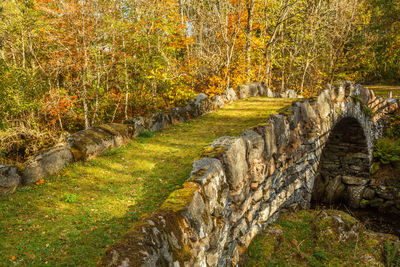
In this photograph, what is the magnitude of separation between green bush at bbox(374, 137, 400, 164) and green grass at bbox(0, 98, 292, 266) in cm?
1326

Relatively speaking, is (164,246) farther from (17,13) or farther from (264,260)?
(17,13)

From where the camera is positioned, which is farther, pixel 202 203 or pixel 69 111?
pixel 69 111

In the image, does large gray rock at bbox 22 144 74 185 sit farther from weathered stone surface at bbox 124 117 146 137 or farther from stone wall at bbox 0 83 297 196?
weathered stone surface at bbox 124 117 146 137

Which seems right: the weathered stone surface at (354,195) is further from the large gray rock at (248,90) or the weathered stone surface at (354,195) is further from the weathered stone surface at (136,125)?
the weathered stone surface at (136,125)

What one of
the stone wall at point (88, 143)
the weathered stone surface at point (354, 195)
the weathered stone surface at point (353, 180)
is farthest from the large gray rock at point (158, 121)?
the weathered stone surface at point (354, 195)

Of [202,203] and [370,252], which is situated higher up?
[202,203]

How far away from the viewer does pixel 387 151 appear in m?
15.5

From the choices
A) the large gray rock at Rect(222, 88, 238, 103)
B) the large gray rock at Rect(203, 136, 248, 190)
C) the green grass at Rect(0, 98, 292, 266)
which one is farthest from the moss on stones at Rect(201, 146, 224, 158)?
the large gray rock at Rect(222, 88, 238, 103)

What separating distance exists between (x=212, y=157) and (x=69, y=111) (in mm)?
11108

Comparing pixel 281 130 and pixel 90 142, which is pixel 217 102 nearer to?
pixel 281 130

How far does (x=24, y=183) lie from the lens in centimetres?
509

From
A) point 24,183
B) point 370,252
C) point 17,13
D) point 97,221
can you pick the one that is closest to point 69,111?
point 17,13

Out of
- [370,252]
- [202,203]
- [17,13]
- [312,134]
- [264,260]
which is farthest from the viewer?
[17,13]

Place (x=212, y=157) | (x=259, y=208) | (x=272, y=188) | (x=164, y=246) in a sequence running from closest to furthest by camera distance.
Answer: (x=164, y=246)
(x=212, y=157)
(x=259, y=208)
(x=272, y=188)
